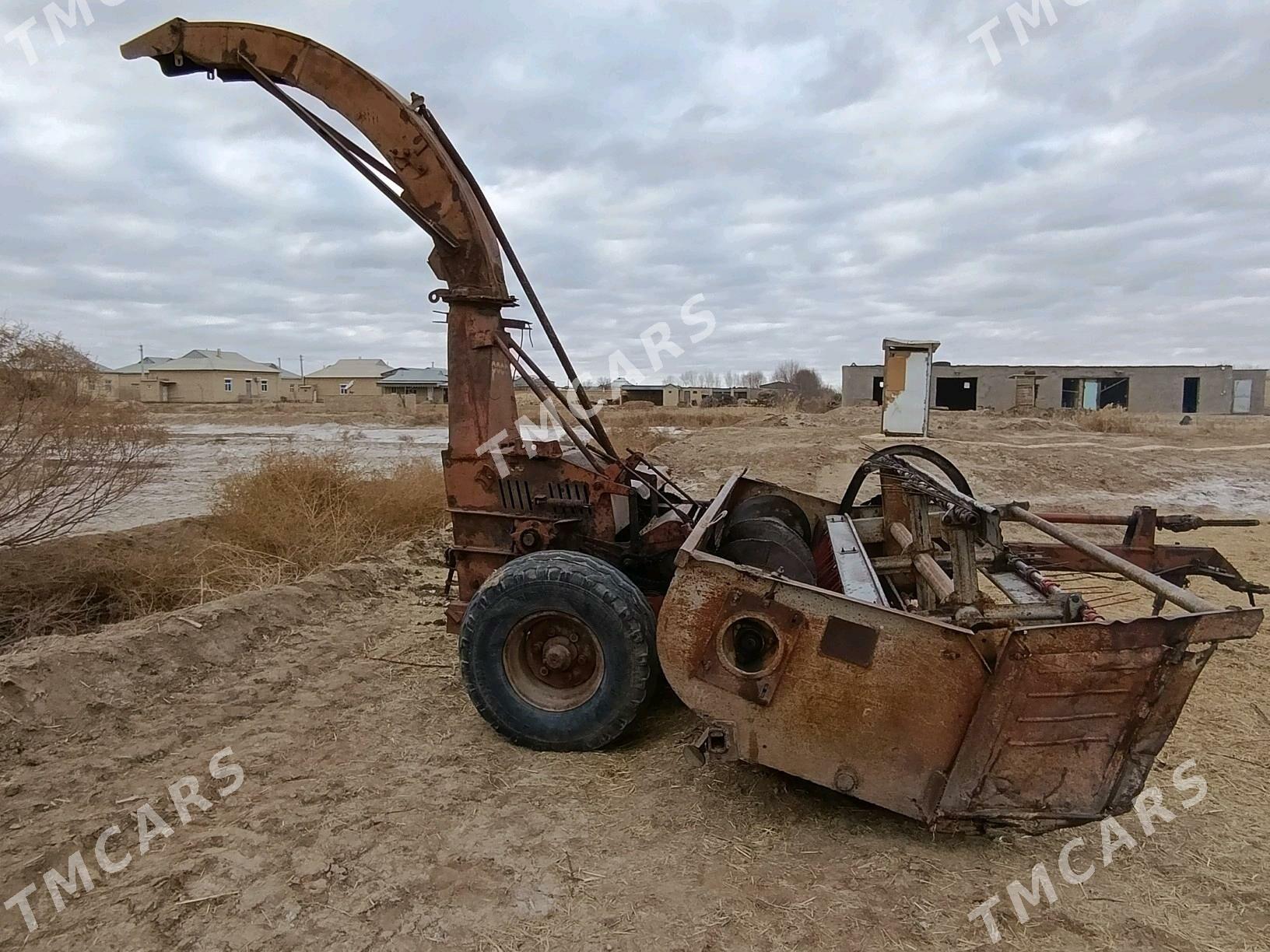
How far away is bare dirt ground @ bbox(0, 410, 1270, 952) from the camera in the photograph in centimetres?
277

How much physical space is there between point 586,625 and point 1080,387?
42887 millimetres

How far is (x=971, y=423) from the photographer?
26141mm

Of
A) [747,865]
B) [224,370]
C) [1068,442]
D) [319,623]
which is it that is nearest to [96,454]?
[319,623]

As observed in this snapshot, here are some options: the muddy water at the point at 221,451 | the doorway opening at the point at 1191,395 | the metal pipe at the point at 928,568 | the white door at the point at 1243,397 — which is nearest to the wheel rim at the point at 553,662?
the metal pipe at the point at 928,568

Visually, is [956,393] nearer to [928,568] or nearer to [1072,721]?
[928,568]

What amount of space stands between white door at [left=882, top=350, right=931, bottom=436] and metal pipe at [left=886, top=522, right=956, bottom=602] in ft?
57.4

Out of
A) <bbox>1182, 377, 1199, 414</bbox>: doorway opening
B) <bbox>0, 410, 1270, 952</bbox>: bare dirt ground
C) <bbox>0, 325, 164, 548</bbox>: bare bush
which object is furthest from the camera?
<bbox>1182, 377, 1199, 414</bbox>: doorway opening

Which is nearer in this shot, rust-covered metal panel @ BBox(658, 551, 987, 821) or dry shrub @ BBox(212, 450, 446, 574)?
rust-covered metal panel @ BBox(658, 551, 987, 821)

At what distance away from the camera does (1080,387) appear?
40.6m

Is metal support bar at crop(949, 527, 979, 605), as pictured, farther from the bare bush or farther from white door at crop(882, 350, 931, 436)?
white door at crop(882, 350, 931, 436)

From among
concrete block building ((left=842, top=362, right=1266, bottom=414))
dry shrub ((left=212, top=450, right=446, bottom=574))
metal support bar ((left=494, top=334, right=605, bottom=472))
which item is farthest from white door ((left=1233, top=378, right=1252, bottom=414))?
metal support bar ((left=494, top=334, right=605, bottom=472))

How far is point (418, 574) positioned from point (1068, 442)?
1770cm
